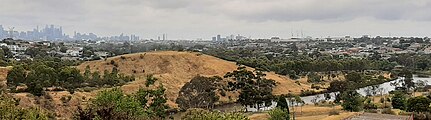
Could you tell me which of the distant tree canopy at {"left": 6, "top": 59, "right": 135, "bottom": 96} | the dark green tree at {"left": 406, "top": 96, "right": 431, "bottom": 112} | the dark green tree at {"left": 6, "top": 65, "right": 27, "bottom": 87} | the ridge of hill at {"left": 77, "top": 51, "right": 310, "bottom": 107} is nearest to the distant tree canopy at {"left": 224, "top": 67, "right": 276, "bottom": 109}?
the ridge of hill at {"left": 77, "top": 51, "right": 310, "bottom": 107}

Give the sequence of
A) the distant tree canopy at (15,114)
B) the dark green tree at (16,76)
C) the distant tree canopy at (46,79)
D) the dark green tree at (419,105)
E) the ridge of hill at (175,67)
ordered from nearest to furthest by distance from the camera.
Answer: the distant tree canopy at (15,114), the dark green tree at (419,105), the distant tree canopy at (46,79), the dark green tree at (16,76), the ridge of hill at (175,67)

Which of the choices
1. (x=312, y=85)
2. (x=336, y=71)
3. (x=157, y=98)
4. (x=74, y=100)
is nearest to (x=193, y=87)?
(x=157, y=98)

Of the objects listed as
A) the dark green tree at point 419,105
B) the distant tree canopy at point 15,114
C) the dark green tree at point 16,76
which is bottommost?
the dark green tree at point 419,105

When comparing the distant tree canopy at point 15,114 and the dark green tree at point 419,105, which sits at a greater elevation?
the distant tree canopy at point 15,114

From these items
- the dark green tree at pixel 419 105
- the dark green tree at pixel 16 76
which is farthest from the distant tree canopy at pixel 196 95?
the dark green tree at pixel 419 105

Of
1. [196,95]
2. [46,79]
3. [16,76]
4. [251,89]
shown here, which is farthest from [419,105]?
[16,76]

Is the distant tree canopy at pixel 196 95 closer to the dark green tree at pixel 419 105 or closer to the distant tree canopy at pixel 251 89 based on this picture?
the distant tree canopy at pixel 251 89

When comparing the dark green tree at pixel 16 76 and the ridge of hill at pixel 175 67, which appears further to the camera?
the ridge of hill at pixel 175 67

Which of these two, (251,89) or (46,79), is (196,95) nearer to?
(251,89)

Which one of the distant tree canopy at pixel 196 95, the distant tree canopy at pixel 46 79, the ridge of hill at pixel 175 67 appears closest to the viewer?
the distant tree canopy at pixel 196 95
